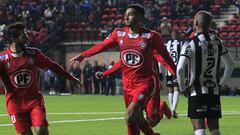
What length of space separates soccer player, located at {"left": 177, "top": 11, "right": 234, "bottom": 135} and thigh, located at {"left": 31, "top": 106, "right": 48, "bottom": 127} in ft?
7.24

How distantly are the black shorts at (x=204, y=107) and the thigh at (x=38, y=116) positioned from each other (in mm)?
2255

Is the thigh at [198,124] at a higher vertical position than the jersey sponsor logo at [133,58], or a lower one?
lower

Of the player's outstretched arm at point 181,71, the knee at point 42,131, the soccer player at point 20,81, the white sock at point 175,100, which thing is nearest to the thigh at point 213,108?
the player's outstretched arm at point 181,71

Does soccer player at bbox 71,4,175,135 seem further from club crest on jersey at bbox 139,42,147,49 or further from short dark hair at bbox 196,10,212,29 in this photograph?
short dark hair at bbox 196,10,212,29

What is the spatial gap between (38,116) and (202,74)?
8.38ft

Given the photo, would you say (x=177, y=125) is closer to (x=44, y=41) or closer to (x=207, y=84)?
(x=207, y=84)

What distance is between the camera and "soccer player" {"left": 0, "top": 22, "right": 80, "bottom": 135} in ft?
37.4

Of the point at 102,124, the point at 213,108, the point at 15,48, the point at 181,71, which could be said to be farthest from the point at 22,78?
the point at 102,124

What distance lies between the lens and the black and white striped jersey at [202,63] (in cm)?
1031

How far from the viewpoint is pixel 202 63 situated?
1037 centimetres

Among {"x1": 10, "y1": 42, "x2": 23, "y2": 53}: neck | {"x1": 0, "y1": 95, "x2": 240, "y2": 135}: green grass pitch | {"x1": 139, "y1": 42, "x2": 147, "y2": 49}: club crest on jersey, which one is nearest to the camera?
{"x1": 10, "y1": 42, "x2": 23, "y2": 53}: neck

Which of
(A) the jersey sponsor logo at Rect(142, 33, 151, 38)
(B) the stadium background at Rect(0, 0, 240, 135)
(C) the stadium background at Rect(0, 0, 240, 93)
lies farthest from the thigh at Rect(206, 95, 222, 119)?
(C) the stadium background at Rect(0, 0, 240, 93)

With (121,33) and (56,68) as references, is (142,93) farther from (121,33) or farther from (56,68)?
(56,68)

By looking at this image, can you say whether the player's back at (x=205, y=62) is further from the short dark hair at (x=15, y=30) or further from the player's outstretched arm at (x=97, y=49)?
the short dark hair at (x=15, y=30)
